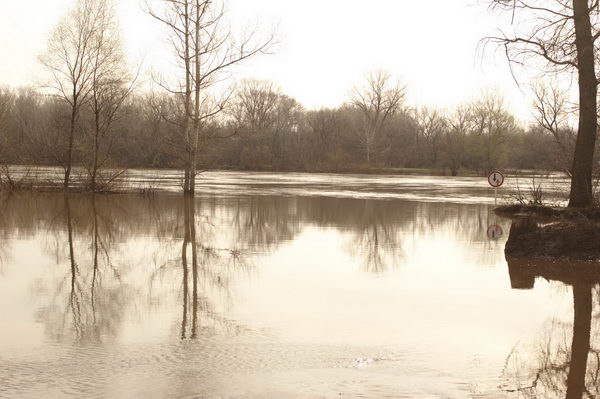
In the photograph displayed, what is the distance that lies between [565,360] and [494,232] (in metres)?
12.1

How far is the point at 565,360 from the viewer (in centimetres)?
662

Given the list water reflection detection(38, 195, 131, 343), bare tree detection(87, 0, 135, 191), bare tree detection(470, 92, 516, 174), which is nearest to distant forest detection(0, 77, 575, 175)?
bare tree detection(470, 92, 516, 174)

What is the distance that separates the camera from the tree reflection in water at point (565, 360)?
5777 millimetres

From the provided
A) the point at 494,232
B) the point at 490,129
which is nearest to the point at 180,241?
the point at 494,232

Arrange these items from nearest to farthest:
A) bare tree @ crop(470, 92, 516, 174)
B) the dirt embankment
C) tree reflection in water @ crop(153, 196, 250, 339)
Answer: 1. tree reflection in water @ crop(153, 196, 250, 339)
2. the dirt embankment
3. bare tree @ crop(470, 92, 516, 174)

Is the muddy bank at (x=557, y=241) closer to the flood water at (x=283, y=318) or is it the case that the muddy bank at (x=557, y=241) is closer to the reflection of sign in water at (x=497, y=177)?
the flood water at (x=283, y=318)

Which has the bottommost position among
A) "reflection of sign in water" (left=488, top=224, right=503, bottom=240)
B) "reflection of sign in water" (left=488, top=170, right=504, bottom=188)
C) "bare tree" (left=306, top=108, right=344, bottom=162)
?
"reflection of sign in water" (left=488, top=224, right=503, bottom=240)

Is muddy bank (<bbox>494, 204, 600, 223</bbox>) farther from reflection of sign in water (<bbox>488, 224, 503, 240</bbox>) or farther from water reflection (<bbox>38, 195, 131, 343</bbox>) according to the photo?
water reflection (<bbox>38, 195, 131, 343</bbox>)

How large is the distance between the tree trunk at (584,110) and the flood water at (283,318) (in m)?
4.27

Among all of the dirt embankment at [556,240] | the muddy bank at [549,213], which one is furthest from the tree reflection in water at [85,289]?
the muddy bank at [549,213]

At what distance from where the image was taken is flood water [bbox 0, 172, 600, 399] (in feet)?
19.2

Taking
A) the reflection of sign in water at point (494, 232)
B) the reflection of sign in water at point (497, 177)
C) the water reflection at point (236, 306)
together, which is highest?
the reflection of sign in water at point (497, 177)

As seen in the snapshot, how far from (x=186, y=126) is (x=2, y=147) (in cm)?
936

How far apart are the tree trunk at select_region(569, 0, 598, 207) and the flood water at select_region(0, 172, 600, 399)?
4272 mm
